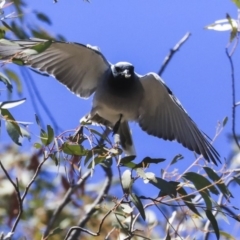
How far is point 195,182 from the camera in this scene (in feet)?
5.91

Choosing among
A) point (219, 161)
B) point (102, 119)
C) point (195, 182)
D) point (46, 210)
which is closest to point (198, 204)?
point (195, 182)

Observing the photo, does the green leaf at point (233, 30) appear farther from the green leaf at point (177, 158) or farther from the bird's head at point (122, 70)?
the bird's head at point (122, 70)

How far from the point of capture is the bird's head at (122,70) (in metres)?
2.95

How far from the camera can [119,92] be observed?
3.00 m

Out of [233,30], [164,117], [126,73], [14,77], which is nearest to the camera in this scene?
[233,30]

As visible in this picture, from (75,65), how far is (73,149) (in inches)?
52.9

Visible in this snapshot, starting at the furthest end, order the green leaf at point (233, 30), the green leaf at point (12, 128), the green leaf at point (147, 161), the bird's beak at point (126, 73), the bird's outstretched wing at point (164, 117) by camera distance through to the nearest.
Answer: the bird's beak at point (126, 73) → the bird's outstretched wing at point (164, 117) → the green leaf at point (233, 30) → the green leaf at point (147, 161) → the green leaf at point (12, 128)

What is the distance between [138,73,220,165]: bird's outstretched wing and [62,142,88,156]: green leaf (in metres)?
1.06

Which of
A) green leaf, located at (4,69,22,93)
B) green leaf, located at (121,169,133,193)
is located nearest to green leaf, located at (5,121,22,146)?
green leaf, located at (121,169,133,193)

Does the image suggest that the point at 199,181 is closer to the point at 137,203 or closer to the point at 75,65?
the point at 137,203

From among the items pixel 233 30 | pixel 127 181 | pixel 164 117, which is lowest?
pixel 164 117

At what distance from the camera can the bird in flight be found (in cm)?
289

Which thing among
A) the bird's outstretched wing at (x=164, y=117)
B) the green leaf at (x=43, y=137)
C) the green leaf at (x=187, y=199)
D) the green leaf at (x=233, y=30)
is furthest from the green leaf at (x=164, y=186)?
the bird's outstretched wing at (x=164, y=117)

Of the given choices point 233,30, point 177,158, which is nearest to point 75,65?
point 233,30
